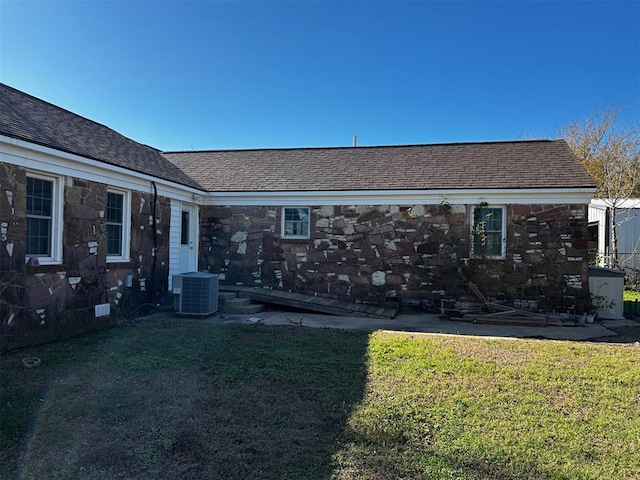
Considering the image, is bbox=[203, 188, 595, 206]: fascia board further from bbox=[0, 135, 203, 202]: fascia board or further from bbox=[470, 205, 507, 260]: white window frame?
bbox=[0, 135, 203, 202]: fascia board

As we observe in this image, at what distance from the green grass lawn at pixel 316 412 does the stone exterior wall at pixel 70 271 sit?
2.32 feet

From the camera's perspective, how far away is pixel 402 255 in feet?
35.4

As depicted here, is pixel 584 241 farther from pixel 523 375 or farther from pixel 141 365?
pixel 141 365

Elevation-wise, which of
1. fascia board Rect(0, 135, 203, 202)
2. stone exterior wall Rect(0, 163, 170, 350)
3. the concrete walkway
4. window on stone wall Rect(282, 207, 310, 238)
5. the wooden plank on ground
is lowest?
the concrete walkway

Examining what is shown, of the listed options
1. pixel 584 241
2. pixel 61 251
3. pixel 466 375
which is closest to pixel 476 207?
pixel 584 241

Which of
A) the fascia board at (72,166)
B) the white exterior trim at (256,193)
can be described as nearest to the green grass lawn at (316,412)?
the fascia board at (72,166)

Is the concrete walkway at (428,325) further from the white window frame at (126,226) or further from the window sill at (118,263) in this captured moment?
the white window frame at (126,226)

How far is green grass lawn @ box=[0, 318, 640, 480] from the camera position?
3.01m

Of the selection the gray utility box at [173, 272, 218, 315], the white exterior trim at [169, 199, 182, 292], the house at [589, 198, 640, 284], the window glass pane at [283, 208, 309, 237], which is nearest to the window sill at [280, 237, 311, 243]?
the window glass pane at [283, 208, 309, 237]

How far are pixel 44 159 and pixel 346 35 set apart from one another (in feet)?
25.6

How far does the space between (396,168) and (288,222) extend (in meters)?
3.59

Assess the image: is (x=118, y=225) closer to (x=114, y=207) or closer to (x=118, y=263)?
(x=114, y=207)

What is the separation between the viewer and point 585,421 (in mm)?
3809

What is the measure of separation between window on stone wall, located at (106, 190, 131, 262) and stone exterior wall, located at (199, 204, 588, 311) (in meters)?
3.49
